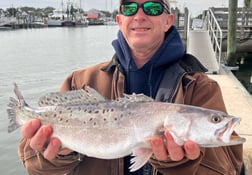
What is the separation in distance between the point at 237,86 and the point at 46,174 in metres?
8.21

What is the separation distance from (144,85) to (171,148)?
34.6 inches

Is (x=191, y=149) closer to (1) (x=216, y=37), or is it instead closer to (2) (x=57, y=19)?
(1) (x=216, y=37)

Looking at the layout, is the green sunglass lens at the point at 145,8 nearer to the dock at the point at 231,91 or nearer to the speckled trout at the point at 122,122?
the speckled trout at the point at 122,122

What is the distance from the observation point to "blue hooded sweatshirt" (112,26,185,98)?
344cm

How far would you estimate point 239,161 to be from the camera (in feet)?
11.3

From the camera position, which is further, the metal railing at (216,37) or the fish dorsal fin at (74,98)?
the metal railing at (216,37)

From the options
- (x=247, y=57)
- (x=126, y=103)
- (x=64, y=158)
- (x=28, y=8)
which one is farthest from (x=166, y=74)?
(x=28, y=8)

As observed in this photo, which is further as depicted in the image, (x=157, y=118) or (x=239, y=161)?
(x=239, y=161)

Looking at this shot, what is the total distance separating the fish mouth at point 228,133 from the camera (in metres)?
2.65

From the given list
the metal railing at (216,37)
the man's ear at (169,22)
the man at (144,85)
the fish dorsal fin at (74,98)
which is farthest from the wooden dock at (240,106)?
the fish dorsal fin at (74,98)

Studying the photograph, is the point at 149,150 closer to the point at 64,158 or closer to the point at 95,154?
the point at 95,154

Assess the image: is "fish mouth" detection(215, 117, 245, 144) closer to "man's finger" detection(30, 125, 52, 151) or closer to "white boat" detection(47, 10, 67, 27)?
"man's finger" detection(30, 125, 52, 151)

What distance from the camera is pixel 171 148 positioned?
2.76m

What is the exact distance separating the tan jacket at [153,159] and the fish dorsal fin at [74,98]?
0.31 metres
